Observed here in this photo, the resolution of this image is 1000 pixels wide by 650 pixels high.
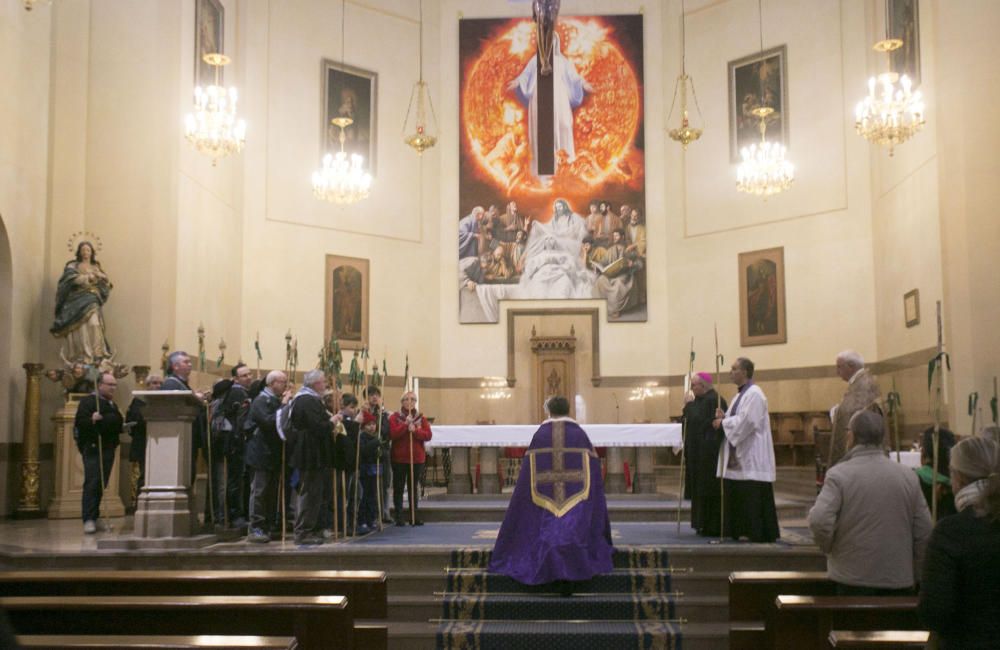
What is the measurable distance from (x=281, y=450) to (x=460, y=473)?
4.22 metres

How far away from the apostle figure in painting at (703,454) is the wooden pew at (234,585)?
4.33 meters

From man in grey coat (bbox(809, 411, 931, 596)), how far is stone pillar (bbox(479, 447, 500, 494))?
810cm

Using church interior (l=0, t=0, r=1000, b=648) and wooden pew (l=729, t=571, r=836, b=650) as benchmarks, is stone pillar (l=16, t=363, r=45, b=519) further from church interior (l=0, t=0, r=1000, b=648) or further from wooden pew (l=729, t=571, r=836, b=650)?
wooden pew (l=729, t=571, r=836, b=650)

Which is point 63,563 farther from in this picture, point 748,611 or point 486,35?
point 486,35

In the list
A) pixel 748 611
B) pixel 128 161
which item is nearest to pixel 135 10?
pixel 128 161

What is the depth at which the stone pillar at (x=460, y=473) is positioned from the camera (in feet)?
43.0

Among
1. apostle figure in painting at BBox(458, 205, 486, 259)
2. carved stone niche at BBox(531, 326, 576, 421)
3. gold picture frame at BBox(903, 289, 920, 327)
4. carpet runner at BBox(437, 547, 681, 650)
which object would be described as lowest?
carpet runner at BBox(437, 547, 681, 650)

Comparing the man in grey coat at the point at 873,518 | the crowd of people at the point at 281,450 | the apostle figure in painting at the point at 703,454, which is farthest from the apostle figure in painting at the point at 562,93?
the man in grey coat at the point at 873,518

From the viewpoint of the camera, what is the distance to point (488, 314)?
1948 centimetres

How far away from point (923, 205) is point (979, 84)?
1991 mm

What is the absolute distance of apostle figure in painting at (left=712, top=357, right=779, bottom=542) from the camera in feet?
28.9

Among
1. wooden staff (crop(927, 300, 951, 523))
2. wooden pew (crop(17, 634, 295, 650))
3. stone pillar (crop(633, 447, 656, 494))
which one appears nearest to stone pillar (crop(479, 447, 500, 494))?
stone pillar (crop(633, 447, 656, 494))

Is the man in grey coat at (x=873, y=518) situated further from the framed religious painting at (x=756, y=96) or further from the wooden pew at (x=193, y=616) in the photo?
the framed religious painting at (x=756, y=96)

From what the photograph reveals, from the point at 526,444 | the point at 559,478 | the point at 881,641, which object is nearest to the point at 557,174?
the point at 526,444
